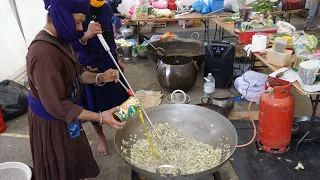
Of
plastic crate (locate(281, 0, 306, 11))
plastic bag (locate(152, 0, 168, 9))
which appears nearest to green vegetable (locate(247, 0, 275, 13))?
plastic crate (locate(281, 0, 306, 11))

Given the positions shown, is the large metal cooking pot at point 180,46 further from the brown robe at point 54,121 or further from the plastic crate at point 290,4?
the brown robe at point 54,121

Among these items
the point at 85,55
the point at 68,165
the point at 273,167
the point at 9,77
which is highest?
the point at 85,55

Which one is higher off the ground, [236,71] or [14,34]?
[14,34]

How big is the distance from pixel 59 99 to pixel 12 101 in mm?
2680

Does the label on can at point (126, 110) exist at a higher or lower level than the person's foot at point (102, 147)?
higher

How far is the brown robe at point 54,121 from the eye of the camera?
4.97ft

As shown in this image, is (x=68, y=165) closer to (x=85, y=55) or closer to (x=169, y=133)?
(x=169, y=133)

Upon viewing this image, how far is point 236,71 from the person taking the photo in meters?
4.67

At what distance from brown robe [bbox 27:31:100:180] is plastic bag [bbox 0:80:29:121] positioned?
2.20 meters

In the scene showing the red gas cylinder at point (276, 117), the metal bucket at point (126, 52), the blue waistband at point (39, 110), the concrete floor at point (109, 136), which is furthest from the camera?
the metal bucket at point (126, 52)

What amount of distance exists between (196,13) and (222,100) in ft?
9.63

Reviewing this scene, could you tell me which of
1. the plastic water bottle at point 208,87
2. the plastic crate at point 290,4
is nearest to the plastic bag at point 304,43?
the plastic water bottle at point 208,87

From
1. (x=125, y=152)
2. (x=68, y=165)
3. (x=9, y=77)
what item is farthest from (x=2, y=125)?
(x=125, y=152)

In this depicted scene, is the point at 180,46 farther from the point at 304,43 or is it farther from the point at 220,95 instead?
the point at 304,43
